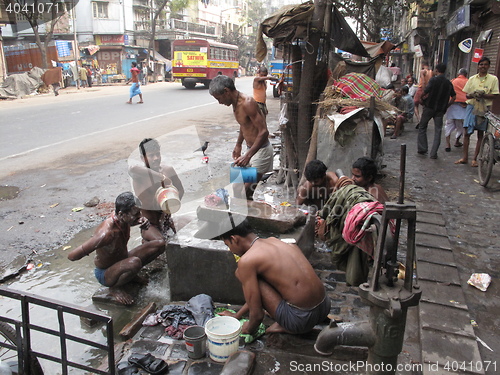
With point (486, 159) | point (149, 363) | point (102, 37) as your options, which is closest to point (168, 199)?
point (149, 363)

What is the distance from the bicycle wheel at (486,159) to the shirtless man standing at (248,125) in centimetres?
343

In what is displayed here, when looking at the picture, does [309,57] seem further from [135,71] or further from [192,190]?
[135,71]

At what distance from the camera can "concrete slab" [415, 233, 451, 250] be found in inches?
180

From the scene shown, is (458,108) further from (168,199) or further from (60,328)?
(60,328)

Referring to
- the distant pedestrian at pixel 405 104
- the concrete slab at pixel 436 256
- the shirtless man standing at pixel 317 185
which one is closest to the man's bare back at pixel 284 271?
the shirtless man standing at pixel 317 185

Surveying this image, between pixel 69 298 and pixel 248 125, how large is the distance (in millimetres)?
2913

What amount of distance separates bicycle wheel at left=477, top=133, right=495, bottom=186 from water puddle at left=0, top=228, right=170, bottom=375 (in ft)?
16.7

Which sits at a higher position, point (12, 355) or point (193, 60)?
point (193, 60)

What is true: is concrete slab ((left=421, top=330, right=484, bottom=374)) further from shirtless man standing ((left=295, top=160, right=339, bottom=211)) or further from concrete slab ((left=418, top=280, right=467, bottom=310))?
shirtless man standing ((left=295, top=160, right=339, bottom=211))

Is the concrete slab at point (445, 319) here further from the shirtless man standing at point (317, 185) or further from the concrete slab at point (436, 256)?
the shirtless man standing at point (317, 185)

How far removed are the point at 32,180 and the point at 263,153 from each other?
4.62 meters

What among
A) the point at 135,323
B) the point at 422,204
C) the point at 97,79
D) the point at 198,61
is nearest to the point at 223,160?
the point at 422,204

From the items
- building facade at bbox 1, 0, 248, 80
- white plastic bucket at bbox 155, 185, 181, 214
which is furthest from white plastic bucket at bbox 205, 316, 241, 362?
building facade at bbox 1, 0, 248, 80

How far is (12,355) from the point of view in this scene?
3.04m
